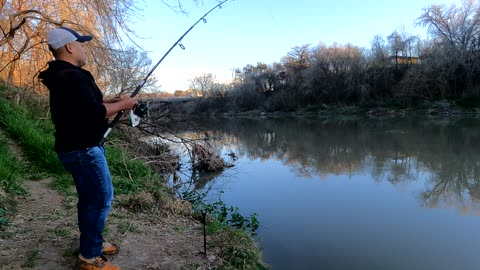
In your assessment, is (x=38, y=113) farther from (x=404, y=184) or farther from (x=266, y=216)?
(x=404, y=184)

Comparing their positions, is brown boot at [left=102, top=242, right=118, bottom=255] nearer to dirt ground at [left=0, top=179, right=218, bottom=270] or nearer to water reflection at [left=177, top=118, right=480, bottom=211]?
dirt ground at [left=0, top=179, right=218, bottom=270]

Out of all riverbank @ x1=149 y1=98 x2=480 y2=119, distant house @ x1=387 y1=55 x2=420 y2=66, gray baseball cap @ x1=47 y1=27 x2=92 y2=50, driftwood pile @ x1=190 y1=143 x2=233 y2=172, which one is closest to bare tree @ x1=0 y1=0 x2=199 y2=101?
driftwood pile @ x1=190 y1=143 x2=233 y2=172

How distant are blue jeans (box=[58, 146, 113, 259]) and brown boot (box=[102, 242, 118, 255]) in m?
0.34

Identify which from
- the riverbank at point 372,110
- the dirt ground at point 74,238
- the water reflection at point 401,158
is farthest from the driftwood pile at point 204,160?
the riverbank at point 372,110

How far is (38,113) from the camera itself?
30.7 feet

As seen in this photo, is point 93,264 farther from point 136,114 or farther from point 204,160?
point 204,160

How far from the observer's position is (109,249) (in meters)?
3.10

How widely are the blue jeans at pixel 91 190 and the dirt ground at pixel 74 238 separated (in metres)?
0.33

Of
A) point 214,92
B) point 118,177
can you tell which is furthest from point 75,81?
point 214,92

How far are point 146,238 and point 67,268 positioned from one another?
96 centimetres

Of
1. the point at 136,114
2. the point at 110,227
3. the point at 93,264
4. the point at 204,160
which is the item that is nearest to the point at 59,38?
the point at 136,114

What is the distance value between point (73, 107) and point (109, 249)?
1317mm

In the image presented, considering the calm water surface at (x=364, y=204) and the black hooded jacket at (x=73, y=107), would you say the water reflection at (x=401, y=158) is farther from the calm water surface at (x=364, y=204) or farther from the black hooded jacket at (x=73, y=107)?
the black hooded jacket at (x=73, y=107)

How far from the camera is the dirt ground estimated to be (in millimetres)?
2955
